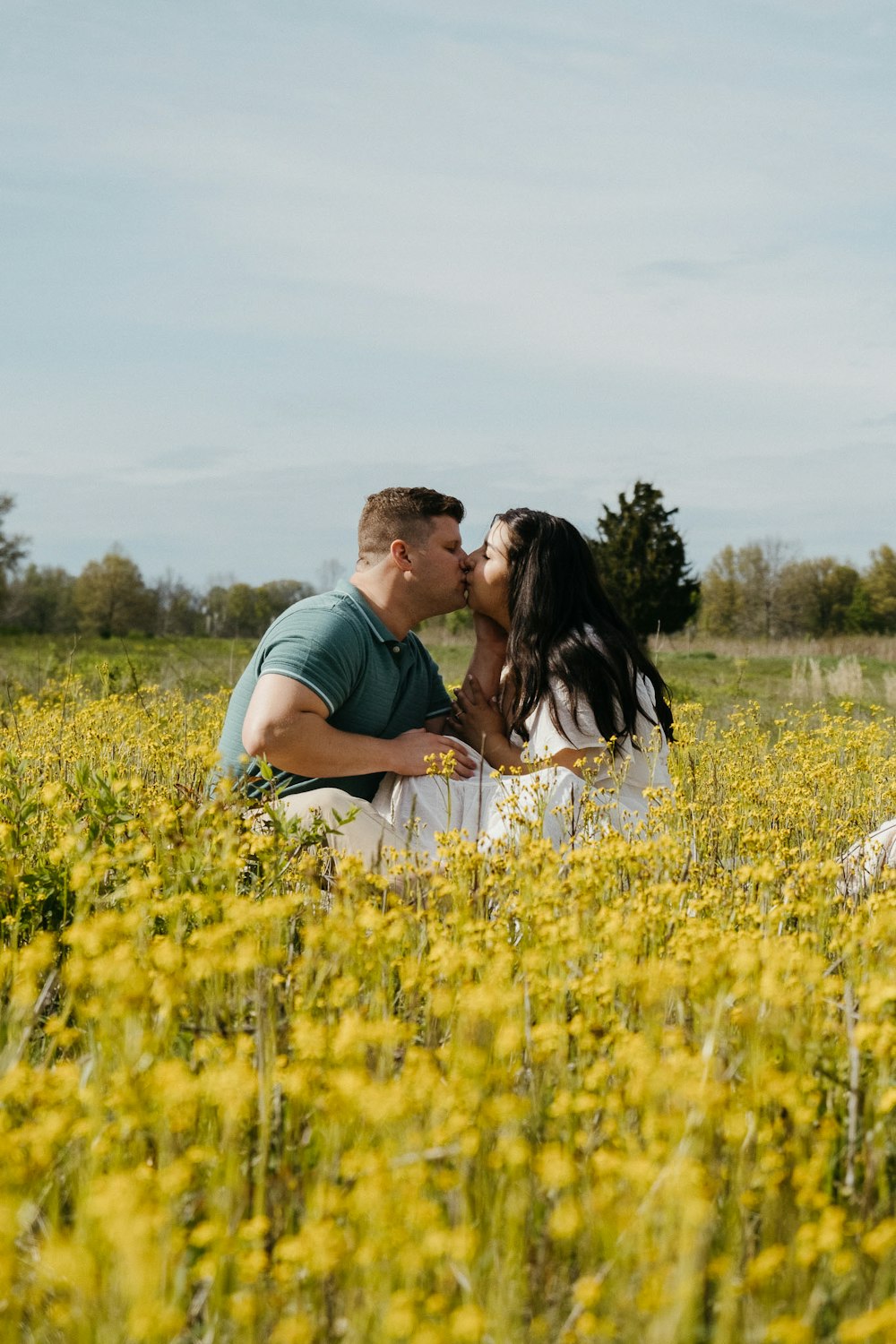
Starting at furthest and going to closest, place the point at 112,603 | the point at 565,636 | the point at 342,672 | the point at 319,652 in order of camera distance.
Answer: the point at 112,603
the point at 565,636
the point at 342,672
the point at 319,652

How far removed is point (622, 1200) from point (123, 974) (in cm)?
91

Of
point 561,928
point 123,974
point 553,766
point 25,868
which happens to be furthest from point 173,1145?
point 553,766

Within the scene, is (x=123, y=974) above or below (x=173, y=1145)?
above

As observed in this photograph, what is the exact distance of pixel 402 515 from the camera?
537 cm

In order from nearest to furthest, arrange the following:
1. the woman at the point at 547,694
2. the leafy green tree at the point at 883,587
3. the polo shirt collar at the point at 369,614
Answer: the woman at the point at 547,694 < the polo shirt collar at the point at 369,614 < the leafy green tree at the point at 883,587

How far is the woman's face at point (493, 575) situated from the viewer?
5348 mm

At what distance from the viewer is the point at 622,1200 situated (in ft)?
5.59

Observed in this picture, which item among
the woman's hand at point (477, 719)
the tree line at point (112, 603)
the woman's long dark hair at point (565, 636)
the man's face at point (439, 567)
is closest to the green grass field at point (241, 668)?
Result: the man's face at point (439, 567)

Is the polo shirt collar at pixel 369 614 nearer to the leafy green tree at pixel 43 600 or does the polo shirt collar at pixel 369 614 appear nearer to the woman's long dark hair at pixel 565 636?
the woman's long dark hair at pixel 565 636

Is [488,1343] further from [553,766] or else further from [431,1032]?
[553,766]

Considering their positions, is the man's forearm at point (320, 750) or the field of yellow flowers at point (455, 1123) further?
the man's forearm at point (320, 750)

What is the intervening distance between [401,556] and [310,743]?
1.13 meters

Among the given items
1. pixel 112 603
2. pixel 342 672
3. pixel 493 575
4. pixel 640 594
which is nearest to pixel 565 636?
pixel 493 575

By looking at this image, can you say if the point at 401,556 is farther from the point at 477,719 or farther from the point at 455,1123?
the point at 455,1123
